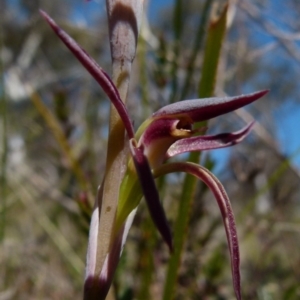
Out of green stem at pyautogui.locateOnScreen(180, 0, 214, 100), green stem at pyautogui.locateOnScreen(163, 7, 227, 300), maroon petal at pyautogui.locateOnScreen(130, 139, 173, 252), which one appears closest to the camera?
maroon petal at pyautogui.locateOnScreen(130, 139, 173, 252)

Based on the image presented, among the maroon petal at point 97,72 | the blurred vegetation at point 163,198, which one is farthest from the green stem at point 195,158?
the maroon petal at point 97,72

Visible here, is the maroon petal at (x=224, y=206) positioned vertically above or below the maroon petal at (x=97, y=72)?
below

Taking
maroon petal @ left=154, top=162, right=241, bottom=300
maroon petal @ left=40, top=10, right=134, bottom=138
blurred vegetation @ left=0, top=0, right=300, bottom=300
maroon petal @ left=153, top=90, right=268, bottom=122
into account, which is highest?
maroon petal @ left=40, top=10, right=134, bottom=138

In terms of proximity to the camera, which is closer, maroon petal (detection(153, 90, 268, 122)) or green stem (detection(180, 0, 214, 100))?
maroon petal (detection(153, 90, 268, 122))

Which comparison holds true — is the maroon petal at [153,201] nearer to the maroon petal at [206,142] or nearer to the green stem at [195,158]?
the maroon petal at [206,142]

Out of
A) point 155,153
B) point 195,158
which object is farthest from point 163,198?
point 155,153

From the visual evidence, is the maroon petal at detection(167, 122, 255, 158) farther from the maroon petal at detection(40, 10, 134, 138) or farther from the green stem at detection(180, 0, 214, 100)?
the green stem at detection(180, 0, 214, 100)

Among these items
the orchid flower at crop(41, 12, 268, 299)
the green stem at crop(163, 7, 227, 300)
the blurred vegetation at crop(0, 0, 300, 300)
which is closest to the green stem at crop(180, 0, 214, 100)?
the blurred vegetation at crop(0, 0, 300, 300)

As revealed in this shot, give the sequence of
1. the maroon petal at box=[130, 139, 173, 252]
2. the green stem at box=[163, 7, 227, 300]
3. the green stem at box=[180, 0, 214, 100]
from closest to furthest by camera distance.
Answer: the maroon petal at box=[130, 139, 173, 252] → the green stem at box=[163, 7, 227, 300] → the green stem at box=[180, 0, 214, 100]
